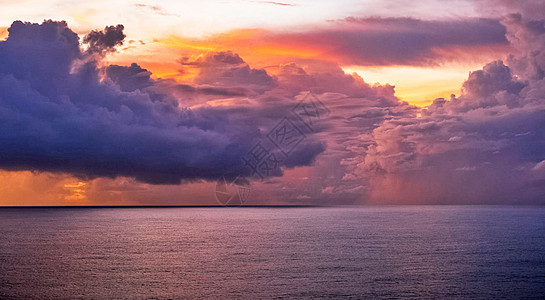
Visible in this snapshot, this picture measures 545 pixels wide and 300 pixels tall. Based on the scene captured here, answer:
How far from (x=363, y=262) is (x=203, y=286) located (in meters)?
36.4

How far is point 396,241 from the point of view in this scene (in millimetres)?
144625

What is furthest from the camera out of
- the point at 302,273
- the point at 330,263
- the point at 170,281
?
the point at 330,263

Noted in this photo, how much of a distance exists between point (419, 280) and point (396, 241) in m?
68.0

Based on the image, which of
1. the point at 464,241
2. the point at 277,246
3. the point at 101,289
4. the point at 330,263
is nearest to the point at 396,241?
the point at 464,241

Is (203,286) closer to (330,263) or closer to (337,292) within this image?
(337,292)

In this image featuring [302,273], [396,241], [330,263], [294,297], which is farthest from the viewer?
[396,241]

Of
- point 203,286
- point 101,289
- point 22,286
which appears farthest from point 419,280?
point 22,286

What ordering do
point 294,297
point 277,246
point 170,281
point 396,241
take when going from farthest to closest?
point 396,241 < point 277,246 < point 170,281 < point 294,297

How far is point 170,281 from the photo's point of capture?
254ft

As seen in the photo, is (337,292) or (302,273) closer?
(337,292)

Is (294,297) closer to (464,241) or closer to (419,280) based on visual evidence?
(419,280)

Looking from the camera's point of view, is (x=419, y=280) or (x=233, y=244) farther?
(x=233, y=244)

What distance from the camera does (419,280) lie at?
78.0m

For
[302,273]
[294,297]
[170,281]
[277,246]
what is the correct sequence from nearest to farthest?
[294,297] → [170,281] → [302,273] → [277,246]
